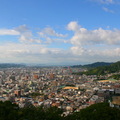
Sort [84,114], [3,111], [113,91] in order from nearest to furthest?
[3,111] → [84,114] → [113,91]

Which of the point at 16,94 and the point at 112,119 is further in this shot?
the point at 16,94

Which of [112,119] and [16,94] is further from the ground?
[112,119]

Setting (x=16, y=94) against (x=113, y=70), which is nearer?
(x=16, y=94)

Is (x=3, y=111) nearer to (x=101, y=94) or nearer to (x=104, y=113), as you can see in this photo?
(x=104, y=113)

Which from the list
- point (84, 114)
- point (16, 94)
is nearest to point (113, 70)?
point (16, 94)

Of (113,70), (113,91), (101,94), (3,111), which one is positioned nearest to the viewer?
(3,111)

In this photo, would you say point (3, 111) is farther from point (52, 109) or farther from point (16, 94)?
point (16, 94)

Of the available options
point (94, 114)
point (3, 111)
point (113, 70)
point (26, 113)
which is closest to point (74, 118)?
point (94, 114)

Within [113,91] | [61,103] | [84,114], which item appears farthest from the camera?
[113,91]

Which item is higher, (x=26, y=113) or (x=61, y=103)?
(x=26, y=113)
